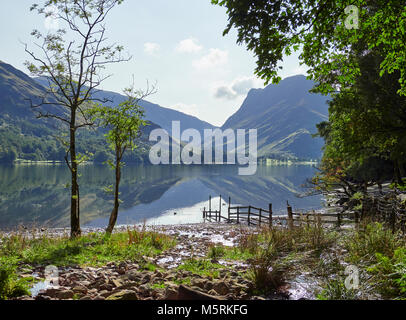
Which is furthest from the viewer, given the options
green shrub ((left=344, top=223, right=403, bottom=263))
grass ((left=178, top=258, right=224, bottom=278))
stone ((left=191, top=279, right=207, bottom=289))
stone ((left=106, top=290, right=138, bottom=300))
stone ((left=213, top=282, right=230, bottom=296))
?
grass ((left=178, top=258, right=224, bottom=278))

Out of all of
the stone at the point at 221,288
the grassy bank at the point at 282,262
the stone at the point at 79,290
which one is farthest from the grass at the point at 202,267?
the stone at the point at 79,290

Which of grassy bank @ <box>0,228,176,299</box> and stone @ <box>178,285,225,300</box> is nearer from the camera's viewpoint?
stone @ <box>178,285,225,300</box>

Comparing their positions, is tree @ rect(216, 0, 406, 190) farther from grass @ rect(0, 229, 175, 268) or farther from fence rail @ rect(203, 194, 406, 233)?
grass @ rect(0, 229, 175, 268)

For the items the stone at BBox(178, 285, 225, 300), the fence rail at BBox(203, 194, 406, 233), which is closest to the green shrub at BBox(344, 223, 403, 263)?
the fence rail at BBox(203, 194, 406, 233)

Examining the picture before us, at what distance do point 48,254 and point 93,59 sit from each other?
1095cm

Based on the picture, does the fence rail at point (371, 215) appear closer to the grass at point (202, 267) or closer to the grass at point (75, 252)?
the grass at point (202, 267)

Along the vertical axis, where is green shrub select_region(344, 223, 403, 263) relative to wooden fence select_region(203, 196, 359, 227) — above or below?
above

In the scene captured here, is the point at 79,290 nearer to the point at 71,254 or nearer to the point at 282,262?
the point at 71,254

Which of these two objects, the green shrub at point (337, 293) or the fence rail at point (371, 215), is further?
the fence rail at point (371, 215)

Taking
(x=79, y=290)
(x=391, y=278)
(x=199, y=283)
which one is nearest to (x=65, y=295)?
(x=79, y=290)

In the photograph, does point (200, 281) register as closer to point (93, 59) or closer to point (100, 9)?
point (93, 59)
